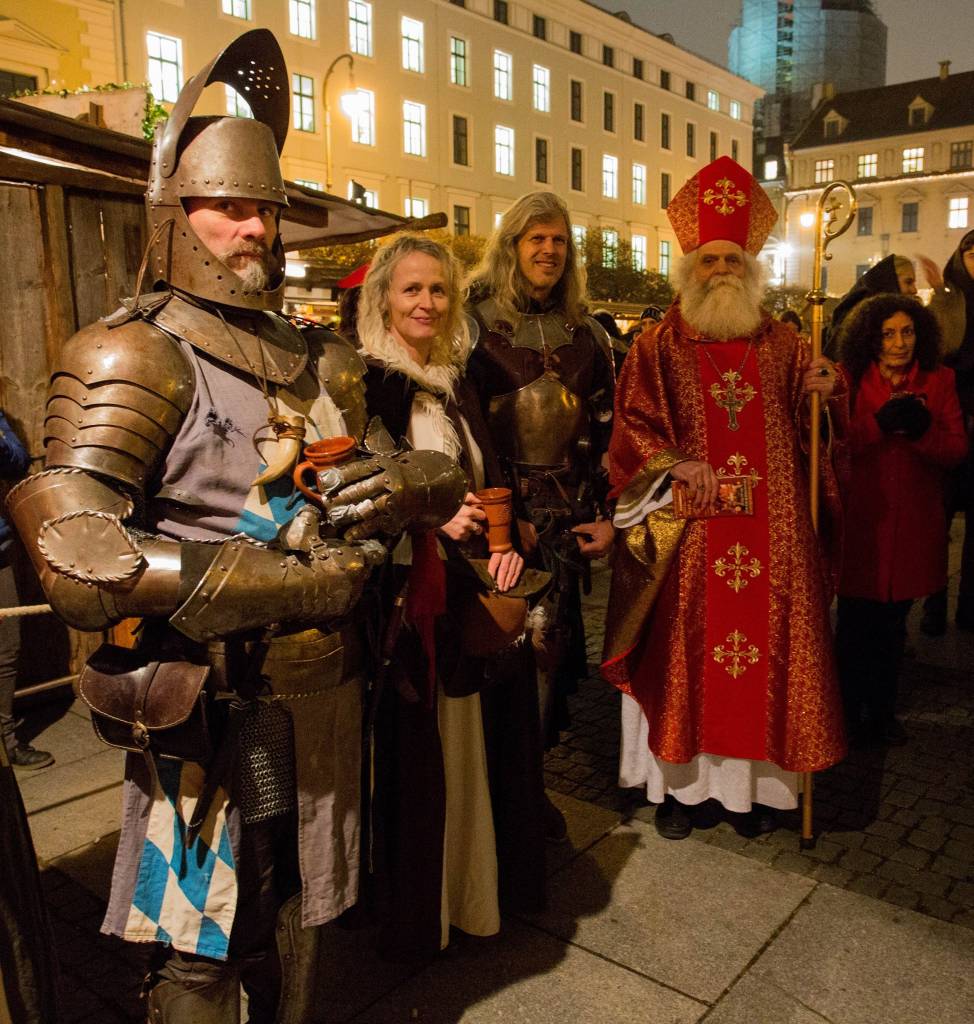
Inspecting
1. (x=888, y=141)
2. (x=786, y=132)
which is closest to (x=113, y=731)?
(x=888, y=141)

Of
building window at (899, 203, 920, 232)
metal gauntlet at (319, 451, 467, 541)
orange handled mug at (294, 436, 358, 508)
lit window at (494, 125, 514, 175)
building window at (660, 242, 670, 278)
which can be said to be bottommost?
metal gauntlet at (319, 451, 467, 541)

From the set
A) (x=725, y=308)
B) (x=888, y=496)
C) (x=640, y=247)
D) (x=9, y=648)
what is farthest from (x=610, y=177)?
(x=9, y=648)

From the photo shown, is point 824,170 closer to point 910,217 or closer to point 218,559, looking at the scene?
point 910,217

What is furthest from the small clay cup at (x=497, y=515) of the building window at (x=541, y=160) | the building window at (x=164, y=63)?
the building window at (x=541, y=160)

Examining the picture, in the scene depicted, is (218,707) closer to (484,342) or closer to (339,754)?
(339,754)

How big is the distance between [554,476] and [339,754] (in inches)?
71.5

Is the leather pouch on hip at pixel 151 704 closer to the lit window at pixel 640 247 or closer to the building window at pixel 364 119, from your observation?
the building window at pixel 364 119

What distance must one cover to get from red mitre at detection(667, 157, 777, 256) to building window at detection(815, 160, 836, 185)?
51.2 meters

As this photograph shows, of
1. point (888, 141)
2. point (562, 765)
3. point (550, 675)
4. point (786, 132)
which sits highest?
point (786, 132)

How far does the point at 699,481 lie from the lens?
3.20 m

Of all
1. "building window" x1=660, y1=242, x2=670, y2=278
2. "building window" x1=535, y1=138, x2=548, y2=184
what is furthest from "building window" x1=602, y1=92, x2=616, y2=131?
"building window" x1=660, y1=242, x2=670, y2=278

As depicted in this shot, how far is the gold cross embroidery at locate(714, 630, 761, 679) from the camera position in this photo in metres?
3.23

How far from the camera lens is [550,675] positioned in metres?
3.52

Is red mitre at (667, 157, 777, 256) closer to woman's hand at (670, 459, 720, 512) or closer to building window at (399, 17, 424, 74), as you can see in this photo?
woman's hand at (670, 459, 720, 512)
